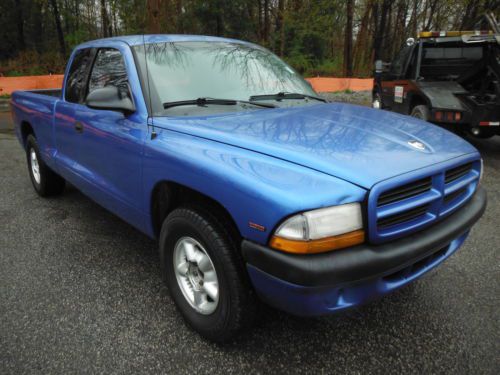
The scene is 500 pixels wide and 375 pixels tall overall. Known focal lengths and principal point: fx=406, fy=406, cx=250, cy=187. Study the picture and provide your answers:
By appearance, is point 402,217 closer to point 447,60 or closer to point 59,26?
point 447,60

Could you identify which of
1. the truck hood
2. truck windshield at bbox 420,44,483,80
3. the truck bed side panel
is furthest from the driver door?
truck windshield at bbox 420,44,483,80

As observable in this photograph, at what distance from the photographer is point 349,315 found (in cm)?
257

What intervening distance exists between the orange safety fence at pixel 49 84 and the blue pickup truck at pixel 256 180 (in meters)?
12.8

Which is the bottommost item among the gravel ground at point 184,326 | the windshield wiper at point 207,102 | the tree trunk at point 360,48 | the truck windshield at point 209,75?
the gravel ground at point 184,326

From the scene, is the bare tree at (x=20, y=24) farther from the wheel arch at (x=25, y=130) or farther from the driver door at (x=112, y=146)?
the driver door at (x=112, y=146)

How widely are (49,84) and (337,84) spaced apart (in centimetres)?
1088

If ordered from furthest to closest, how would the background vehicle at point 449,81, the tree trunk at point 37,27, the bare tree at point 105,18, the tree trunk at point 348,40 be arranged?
1. the tree trunk at point 37,27
2. the bare tree at point 105,18
3. the tree trunk at point 348,40
4. the background vehicle at point 449,81

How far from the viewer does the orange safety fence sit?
14328mm

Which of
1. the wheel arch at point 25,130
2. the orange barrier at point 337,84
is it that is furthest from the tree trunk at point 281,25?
the wheel arch at point 25,130

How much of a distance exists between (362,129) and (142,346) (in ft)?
5.88

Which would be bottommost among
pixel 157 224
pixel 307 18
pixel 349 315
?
pixel 349 315

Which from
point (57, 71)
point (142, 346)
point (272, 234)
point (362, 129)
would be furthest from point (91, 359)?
point (57, 71)

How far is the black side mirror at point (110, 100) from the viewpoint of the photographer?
8.54 ft

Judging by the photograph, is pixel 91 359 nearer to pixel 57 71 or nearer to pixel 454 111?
pixel 454 111
